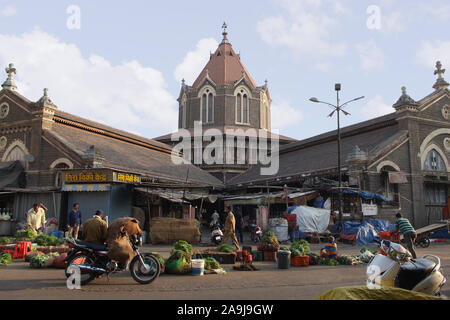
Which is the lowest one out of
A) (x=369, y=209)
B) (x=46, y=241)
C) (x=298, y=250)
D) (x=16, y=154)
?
(x=298, y=250)

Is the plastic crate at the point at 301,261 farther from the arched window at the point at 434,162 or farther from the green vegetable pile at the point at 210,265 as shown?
the arched window at the point at 434,162

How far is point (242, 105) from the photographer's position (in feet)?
135

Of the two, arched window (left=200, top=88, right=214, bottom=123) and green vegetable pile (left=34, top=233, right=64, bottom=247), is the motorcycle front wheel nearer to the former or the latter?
green vegetable pile (left=34, top=233, right=64, bottom=247)

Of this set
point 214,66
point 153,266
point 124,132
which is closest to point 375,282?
point 153,266

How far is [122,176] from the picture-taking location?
63.4 ft

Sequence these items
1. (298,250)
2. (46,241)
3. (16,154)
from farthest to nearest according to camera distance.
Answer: (16,154)
(46,241)
(298,250)

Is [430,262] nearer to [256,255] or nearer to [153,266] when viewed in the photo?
[153,266]

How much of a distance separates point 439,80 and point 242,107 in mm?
19353

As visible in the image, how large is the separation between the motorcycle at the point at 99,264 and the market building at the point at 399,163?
15.1 m

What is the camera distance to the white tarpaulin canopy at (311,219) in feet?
65.7

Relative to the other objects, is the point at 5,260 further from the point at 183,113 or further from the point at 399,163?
the point at 183,113

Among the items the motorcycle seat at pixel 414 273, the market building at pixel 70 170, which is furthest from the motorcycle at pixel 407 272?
the market building at pixel 70 170

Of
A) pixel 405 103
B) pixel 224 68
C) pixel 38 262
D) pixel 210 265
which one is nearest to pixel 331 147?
pixel 405 103
